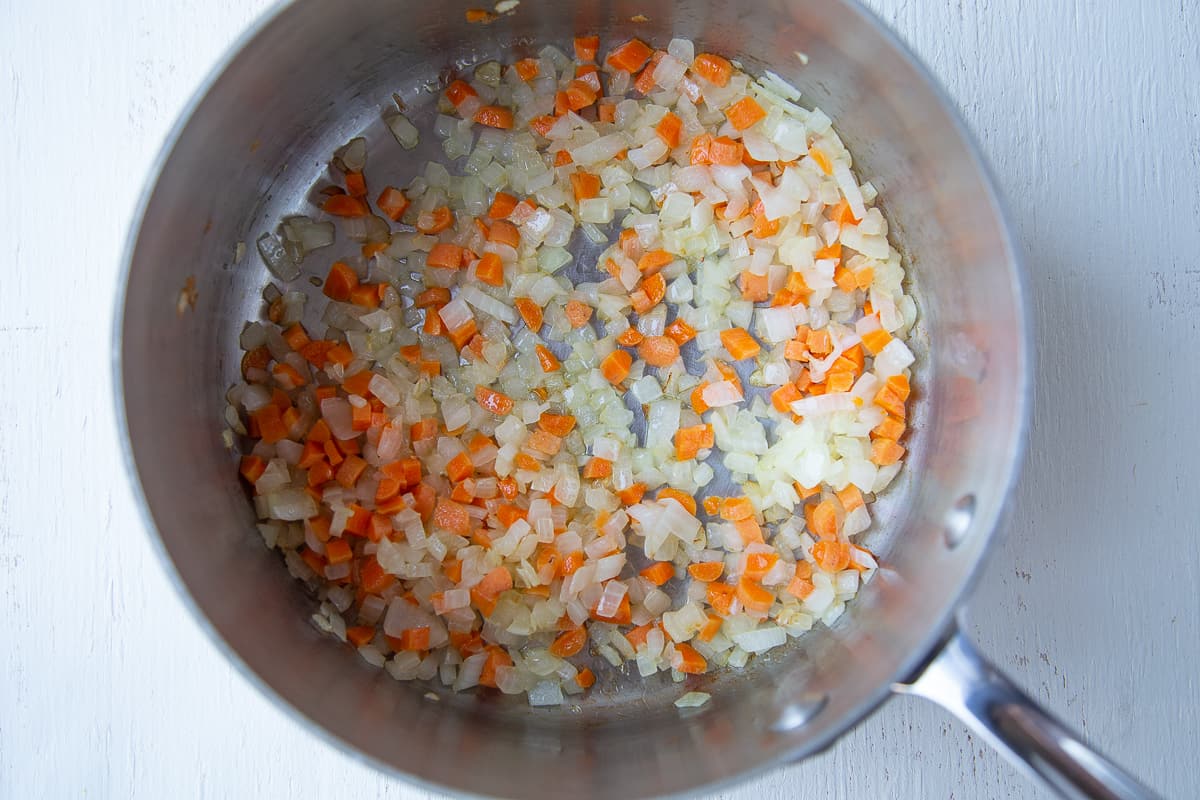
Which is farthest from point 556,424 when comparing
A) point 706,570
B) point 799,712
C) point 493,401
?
point 799,712

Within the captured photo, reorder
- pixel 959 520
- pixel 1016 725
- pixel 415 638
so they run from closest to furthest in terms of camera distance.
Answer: pixel 1016 725 → pixel 959 520 → pixel 415 638

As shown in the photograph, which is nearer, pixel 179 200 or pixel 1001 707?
pixel 1001 707

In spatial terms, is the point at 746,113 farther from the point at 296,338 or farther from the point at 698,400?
the point at 296,338

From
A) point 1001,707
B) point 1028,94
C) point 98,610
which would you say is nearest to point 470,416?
point 98,610

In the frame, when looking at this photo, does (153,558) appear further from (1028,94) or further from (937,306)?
(1028,94)

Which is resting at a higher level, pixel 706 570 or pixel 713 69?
pixel 713 69

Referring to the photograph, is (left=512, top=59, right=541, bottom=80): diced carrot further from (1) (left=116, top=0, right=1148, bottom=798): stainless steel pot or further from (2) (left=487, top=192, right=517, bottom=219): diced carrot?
(2) (left=487, top=192, right=517, bottom=219): diced carrot
